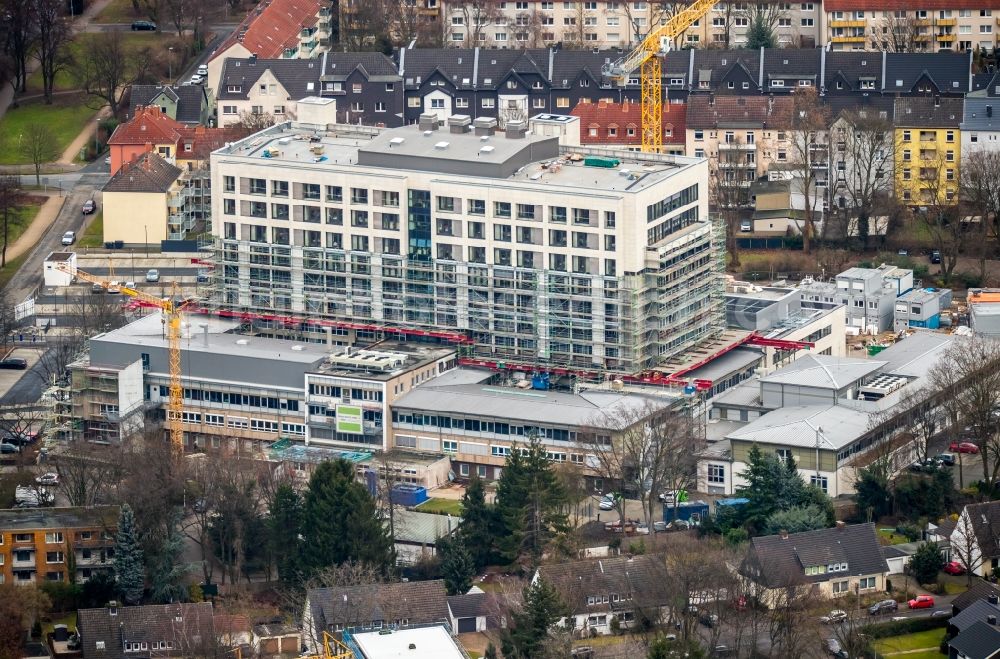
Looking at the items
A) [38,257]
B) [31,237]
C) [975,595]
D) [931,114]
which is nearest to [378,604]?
[975,595]

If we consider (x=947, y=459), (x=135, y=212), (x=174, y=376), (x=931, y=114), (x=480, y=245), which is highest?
(x=931, y=114)

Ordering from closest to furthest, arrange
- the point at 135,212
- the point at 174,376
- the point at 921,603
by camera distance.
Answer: the point at 921,603
the point at 174,376
the point at 135,212

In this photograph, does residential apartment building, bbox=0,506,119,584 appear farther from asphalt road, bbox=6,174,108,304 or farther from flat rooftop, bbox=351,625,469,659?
asphalt road, bbox=6,174,108,304

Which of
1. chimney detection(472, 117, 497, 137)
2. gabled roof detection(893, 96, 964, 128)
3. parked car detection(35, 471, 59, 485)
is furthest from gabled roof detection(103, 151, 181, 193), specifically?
gabled roof detection(893, 96, 964, 128)

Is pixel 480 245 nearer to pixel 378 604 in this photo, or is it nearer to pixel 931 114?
pixel 378 604

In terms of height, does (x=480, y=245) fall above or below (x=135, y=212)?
above

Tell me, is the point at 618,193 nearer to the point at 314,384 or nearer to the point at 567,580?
the point at 314,384
